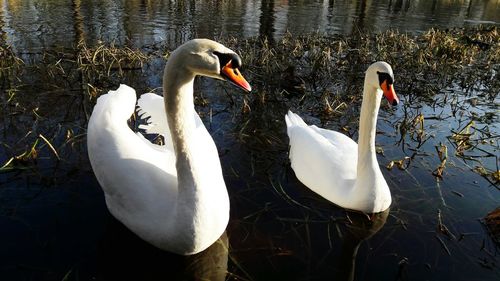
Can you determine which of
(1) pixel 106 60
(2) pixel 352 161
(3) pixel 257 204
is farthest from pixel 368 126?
(1) pixel 106 60

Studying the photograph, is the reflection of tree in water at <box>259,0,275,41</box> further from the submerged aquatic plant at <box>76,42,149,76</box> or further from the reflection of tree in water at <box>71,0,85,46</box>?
the reflection of tree in water at <box>71,0,85,46</box>

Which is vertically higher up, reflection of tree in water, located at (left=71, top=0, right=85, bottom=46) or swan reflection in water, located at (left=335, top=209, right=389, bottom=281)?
reflection of tree in water, located at (left=71, top=0, right=85, bottom=46)

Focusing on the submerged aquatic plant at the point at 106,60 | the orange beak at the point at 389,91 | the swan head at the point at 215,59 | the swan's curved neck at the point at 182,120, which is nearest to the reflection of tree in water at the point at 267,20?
the submerged aquatic plant at the point at 106,60

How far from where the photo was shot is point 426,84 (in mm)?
10617

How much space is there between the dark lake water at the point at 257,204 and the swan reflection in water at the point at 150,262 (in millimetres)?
11

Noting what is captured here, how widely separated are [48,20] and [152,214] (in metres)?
14.1

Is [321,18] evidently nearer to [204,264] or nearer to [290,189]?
[290,189]

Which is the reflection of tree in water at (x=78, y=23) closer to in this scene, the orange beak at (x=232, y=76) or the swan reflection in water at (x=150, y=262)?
the swan reflection in water at (x=150, y=262)

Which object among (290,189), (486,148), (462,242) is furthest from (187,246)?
(486,148)

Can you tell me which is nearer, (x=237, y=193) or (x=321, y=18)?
(x=237, y=193)

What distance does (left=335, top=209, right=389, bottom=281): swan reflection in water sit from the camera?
4.29 meters

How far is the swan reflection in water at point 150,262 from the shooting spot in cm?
404

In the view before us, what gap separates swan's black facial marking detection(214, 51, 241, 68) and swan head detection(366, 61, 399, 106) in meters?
2.00

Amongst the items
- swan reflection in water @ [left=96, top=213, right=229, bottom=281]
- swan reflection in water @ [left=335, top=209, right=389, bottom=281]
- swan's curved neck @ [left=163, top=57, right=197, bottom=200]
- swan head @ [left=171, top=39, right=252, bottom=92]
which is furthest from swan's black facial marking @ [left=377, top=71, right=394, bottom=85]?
swan reflection in water @ [left=96, top=213, right=229, bottom=281]
